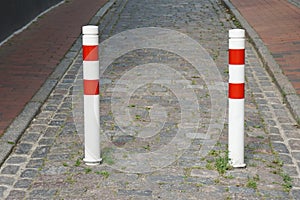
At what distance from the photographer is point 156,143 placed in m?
5.66

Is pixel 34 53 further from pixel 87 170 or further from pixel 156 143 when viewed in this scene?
pixel 87 170

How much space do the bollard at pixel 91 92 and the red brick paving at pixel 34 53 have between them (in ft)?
3.71

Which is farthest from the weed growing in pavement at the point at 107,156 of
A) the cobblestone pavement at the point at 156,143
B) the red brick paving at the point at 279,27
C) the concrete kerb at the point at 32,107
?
the red brick paving at the point at 279,27

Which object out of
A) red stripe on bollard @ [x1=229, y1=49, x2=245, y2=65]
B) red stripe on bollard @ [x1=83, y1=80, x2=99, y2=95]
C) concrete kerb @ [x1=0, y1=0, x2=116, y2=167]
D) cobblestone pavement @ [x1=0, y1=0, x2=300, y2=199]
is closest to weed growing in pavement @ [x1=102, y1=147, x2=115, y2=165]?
cobblestone pavement @ [x1=0, y1=0, x2=300, y2=199]

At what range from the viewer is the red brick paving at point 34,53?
6881mm

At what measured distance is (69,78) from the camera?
316 inches

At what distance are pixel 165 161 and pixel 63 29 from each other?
21.2 feet

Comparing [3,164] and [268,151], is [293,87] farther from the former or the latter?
[3,164]

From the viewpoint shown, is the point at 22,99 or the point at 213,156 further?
the point at 22,99

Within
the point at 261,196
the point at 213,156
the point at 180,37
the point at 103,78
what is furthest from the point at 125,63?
the point at 261,196

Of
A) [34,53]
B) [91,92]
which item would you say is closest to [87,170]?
[91,92]

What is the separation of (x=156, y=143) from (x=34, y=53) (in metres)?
4.07

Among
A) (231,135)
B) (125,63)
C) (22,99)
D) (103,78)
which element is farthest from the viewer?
(125,63)

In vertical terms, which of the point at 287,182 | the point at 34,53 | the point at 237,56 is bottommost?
the point at 287,182
